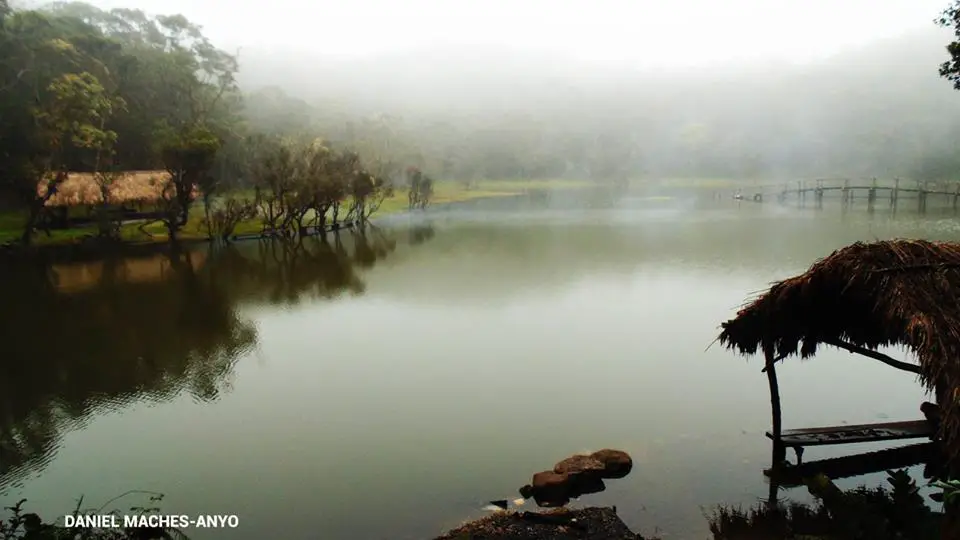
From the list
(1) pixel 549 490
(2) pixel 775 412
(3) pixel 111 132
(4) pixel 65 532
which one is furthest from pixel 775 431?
(3) pixel 111 132

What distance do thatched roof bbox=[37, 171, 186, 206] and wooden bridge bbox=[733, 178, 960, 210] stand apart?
2350 inches

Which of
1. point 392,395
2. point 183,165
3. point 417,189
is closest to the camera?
point 392,395

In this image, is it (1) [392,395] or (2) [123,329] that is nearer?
(1) [392,395]

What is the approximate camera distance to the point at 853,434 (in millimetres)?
8117

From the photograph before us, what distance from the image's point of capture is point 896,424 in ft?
27.9

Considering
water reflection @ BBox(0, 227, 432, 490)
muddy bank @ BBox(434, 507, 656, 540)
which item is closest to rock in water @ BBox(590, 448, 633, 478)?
muddy bank @ BBox(434, 507, 656, 540)

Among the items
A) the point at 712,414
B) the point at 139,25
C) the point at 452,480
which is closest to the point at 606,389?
the point at 712,414

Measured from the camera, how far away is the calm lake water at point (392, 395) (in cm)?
842

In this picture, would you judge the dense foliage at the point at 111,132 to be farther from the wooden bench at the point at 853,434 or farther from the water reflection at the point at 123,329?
the wooden bench at the point at 853,434

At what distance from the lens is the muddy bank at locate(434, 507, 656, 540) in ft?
22.8

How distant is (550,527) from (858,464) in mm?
4012

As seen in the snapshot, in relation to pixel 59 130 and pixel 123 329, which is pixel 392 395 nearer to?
pixel 123 329

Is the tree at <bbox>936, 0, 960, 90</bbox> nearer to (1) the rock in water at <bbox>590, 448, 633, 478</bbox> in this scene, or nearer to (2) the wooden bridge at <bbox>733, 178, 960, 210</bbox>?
(1) the rock in water at <bbox>590, 448, 633, 478</bbox>

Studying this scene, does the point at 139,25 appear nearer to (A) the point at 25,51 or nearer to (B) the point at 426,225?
(A) the point at 25,51
